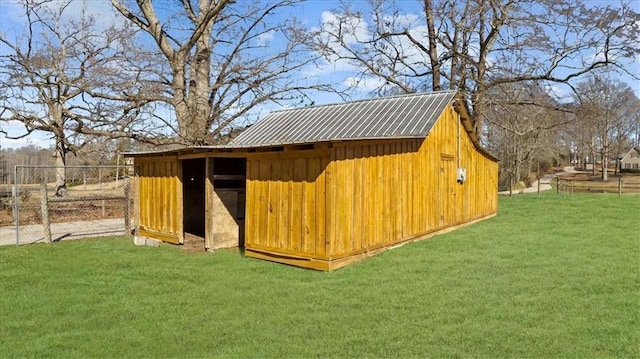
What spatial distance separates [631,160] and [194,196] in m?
68.1

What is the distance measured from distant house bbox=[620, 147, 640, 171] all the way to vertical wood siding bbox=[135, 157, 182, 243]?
6747 cm

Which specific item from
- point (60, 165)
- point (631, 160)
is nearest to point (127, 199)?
point (60, 165)

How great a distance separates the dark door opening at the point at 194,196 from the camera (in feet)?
40.3

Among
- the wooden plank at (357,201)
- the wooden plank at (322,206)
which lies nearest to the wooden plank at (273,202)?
the wooden plank at (322,206)

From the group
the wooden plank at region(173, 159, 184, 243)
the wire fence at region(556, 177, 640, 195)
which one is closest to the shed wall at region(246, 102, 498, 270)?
the wooden plank at region(173, 159, 184, 243)

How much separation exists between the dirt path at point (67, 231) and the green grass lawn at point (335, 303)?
6.74ft

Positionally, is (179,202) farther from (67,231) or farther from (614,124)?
(614,124)

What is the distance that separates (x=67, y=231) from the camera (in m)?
13.0

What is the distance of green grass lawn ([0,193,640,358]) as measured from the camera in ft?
14.6

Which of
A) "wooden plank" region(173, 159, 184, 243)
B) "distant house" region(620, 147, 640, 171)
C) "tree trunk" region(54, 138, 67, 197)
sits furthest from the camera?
"distant house" region(620, 147, 640, 171)

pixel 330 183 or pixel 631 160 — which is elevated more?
pixel 631 160

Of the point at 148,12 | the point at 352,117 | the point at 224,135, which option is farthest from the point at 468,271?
the point at 148,12

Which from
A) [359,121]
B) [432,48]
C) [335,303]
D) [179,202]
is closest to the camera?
[335,303]

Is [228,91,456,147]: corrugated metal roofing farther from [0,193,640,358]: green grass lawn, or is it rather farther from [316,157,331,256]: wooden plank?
[0,193,640,358]: green grass lawn
